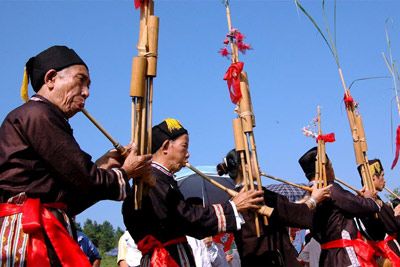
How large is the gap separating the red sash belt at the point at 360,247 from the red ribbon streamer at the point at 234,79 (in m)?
1.69

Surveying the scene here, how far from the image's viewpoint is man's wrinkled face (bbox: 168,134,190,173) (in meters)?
3.66

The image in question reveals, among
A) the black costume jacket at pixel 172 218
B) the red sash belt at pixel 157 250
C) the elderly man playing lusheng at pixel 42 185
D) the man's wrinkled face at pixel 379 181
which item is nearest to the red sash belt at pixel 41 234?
the elderly man playing lusheng at pixel 42 185

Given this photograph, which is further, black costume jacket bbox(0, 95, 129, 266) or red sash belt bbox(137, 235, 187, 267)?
red sash belt bbox(137, 235, 187, 267)

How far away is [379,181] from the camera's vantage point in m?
→ 5.79

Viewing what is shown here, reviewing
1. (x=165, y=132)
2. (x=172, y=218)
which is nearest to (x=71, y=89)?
(x=172, y=218)

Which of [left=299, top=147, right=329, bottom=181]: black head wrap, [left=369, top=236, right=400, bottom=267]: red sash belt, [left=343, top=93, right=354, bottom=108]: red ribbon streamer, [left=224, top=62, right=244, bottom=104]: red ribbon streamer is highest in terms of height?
[left=343, top=93, right=354, bottom=108]: red ribbon streamer

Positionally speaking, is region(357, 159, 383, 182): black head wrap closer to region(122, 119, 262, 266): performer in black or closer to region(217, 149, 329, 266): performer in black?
region(217, 149, 329, 266): performer in black

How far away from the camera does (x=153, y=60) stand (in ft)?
9.43

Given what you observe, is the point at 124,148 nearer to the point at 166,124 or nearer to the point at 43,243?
the point at 43,243

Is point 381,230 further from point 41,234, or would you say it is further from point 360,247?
point 41,234

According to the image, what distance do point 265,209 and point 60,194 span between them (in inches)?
62.0

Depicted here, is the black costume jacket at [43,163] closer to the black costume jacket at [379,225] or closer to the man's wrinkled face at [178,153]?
the man's wrinkled face at [178,153]

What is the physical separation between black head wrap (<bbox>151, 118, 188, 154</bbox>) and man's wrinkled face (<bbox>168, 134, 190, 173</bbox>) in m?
0.03

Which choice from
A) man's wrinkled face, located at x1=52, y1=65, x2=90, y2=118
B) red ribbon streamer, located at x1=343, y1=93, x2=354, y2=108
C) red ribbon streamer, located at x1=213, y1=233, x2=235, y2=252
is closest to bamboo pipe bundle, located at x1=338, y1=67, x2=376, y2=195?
red ribbon streamer, located at x1=343, y1=93, x2=354, y2=108
